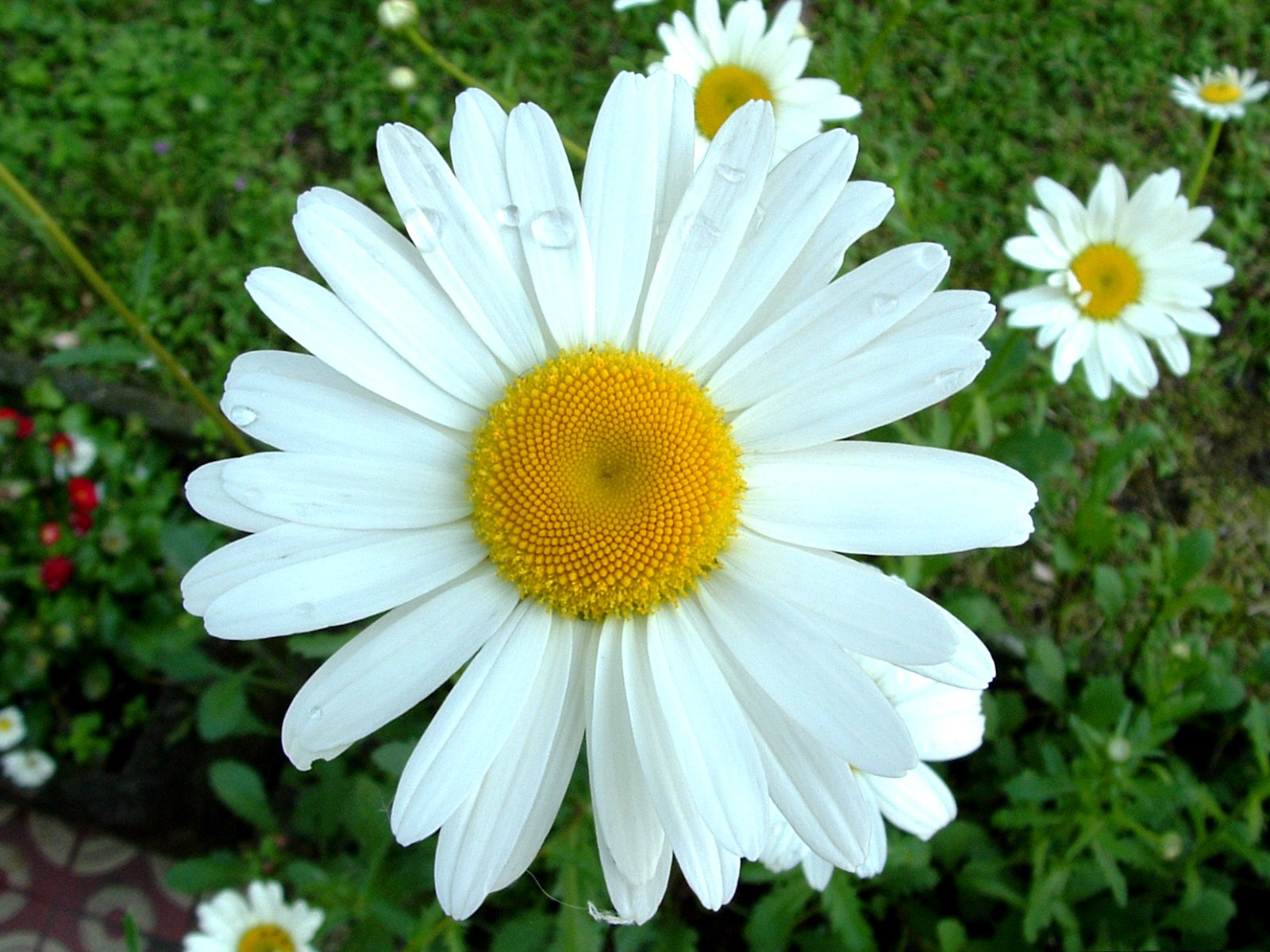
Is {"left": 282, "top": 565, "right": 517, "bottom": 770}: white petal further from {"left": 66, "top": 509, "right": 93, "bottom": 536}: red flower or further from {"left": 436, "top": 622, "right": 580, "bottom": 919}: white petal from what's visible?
{"left": 66, "top": 509, "right": 93, "bottom": 536}: red flower

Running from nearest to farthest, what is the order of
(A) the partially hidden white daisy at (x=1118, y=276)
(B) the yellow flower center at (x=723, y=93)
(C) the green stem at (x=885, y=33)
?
(C) the green stem at (x=885, y=33)
(B) the yellow flower center at (x=723, y=93)
(A) the partially hidden white daisy at (x=1118, y=276)

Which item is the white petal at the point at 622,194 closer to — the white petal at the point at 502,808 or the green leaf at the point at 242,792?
the white petal at the point at 502,808

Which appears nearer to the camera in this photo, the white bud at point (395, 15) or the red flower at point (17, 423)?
the white bud at point (395, 15)

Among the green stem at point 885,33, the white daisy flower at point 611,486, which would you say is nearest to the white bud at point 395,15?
the green stem at point 885,33

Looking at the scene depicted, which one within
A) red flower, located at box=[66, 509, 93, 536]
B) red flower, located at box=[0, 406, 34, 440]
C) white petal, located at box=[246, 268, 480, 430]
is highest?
white petal, located at box=[246, 268, 480, 430]

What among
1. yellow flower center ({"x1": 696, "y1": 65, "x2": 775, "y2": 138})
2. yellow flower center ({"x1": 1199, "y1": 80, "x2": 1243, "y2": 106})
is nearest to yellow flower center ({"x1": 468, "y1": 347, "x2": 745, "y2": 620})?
yellow flower center ({"x1": 696, "y1": 65, "x2": 775, "y2": 138})

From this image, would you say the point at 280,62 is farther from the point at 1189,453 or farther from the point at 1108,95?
the point at 1189,453

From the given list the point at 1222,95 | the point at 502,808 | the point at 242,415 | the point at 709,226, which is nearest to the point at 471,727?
the point at 502,808
